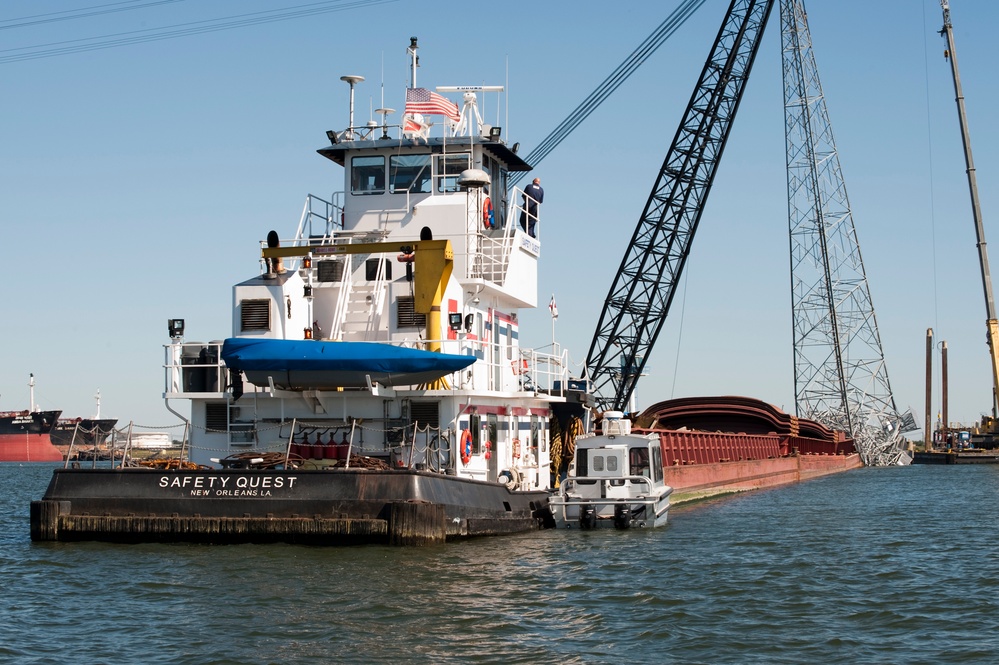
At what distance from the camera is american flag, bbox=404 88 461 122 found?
83.8 ft

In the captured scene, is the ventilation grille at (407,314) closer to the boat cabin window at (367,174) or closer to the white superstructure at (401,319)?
the white superstructure at (401,319)

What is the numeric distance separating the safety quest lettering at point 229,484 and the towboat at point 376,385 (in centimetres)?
3

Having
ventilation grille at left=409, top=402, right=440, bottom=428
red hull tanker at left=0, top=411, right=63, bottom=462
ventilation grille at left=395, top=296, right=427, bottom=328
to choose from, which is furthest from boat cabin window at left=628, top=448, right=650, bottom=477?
red hull tanker at left=0, top=411, right=63, bottom=462

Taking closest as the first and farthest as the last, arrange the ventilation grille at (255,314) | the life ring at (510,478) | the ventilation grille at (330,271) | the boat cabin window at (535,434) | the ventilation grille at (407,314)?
1. the ventilation grille at (255,314)
2. the ventilation grille at (407,314)
3. the ventilation grille at (330,271)
4. the life ring at (510,478)
5. the boat cabin window at (535,434)

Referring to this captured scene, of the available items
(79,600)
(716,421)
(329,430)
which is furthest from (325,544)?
(716,421)

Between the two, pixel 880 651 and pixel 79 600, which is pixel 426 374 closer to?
pixel 79 600

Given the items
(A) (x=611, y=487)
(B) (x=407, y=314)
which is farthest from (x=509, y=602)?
(A) (x=611, y=487)

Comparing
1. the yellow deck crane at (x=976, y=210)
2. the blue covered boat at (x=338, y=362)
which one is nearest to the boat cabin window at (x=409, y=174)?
the blue covered boat at (x=338, y=362)

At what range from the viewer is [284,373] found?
63.6 feet

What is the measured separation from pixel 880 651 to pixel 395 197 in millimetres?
14437

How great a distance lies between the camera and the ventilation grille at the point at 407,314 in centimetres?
2136

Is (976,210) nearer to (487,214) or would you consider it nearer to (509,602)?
(487,214)

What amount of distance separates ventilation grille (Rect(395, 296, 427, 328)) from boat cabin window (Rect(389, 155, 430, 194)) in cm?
381

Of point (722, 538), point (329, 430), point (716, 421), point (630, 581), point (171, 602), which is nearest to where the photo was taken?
point (171, 602)
